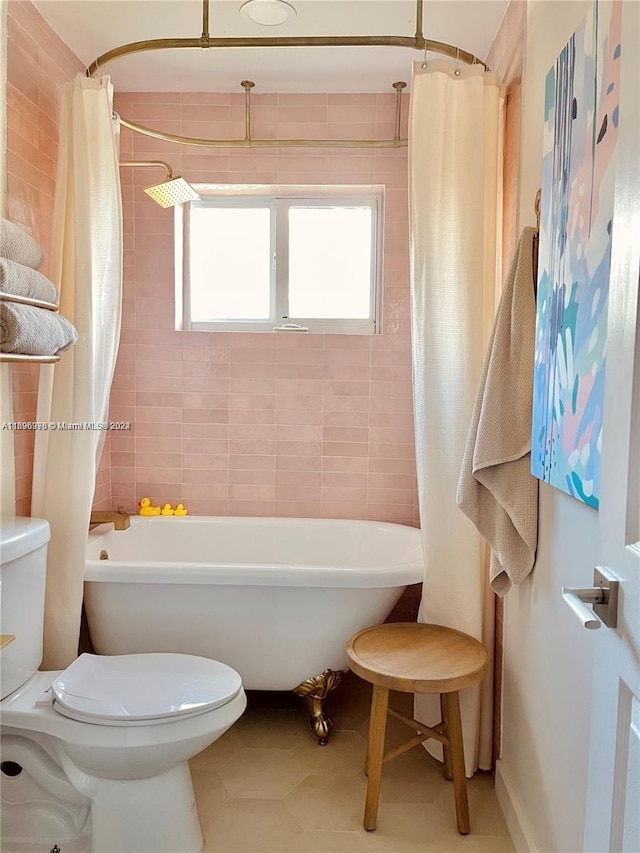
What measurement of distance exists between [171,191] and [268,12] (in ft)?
2.25

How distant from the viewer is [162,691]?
5.83 feet

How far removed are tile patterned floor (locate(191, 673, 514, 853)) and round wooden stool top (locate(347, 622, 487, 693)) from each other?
423mm

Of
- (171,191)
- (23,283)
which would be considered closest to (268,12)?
(171,191)

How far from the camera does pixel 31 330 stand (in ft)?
5.74

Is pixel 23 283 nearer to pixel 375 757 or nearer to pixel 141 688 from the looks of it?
pixel 141 688

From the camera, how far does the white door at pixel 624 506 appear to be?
915 millimetres

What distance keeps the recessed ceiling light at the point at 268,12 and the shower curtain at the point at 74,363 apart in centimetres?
54

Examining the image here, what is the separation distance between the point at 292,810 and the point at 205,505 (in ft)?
4.57

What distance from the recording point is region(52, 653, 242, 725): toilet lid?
66.4 inches

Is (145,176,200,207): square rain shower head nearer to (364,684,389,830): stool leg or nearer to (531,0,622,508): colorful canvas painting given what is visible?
(531,0,622,508): colorful canvas painting

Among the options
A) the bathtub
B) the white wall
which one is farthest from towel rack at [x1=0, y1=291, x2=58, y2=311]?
the white wall

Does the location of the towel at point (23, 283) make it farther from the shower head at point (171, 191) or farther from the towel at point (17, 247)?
the shower head at point (171, 191)

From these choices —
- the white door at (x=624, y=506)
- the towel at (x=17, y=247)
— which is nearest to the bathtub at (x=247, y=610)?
the towel at (x=17, y=247)

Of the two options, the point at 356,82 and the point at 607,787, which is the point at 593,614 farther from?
the point at 356,82
